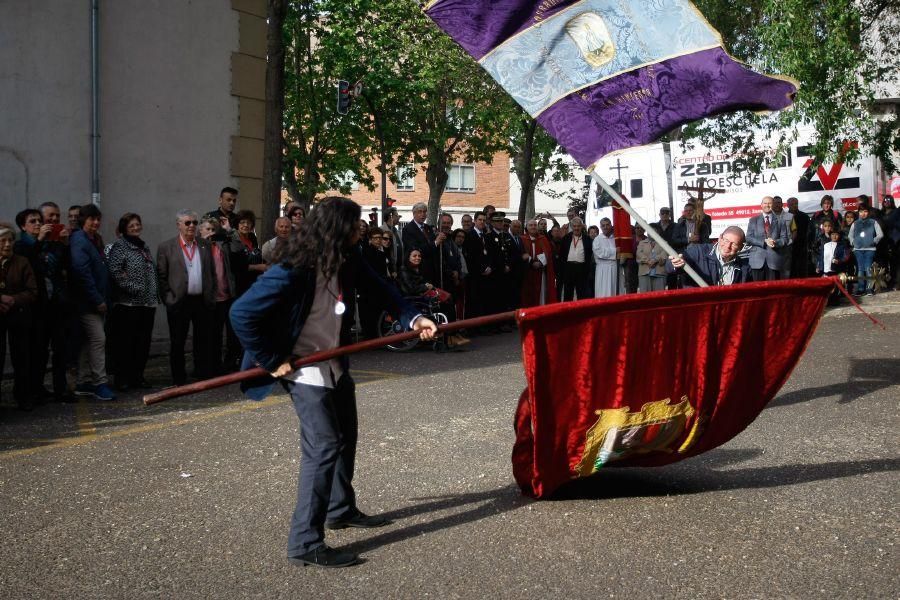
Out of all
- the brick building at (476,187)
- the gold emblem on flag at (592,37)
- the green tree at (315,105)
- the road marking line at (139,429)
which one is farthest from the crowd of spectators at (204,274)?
the brick building at (476,187)

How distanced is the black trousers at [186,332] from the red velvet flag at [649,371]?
6.14 m

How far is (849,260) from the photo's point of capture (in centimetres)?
2058

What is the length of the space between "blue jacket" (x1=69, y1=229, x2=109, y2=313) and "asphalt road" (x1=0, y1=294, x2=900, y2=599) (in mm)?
1213

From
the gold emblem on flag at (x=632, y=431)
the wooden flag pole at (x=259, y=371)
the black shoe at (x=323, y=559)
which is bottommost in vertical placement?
the black shoe at (x=323, y=559)

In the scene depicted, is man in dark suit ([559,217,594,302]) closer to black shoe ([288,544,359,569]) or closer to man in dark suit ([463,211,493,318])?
man in dark suit ([463,211,493,318])

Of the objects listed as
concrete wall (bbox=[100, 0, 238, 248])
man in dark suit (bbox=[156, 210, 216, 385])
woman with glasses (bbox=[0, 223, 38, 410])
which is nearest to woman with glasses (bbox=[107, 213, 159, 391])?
man in dark suit (bbox=[156, 210, 216, 385])

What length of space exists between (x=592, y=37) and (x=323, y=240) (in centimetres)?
303

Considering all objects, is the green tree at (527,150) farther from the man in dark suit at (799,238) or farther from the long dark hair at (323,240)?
the long dark hair at (323,240)

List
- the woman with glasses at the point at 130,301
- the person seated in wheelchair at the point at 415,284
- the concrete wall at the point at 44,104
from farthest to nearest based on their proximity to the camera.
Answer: the person seated in wheelchair at the point at 415,284
the concrete wall at the point at 44,104
the woman with glasses at the point at 130,301

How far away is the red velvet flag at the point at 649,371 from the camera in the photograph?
5.51 metres

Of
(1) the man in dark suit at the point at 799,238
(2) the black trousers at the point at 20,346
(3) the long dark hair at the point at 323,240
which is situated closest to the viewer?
(3) the long dark hair at the point at 323,240

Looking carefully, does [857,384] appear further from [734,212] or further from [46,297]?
[734,212]

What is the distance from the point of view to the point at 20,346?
9.50 meters

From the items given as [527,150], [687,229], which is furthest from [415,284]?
[527,150]
